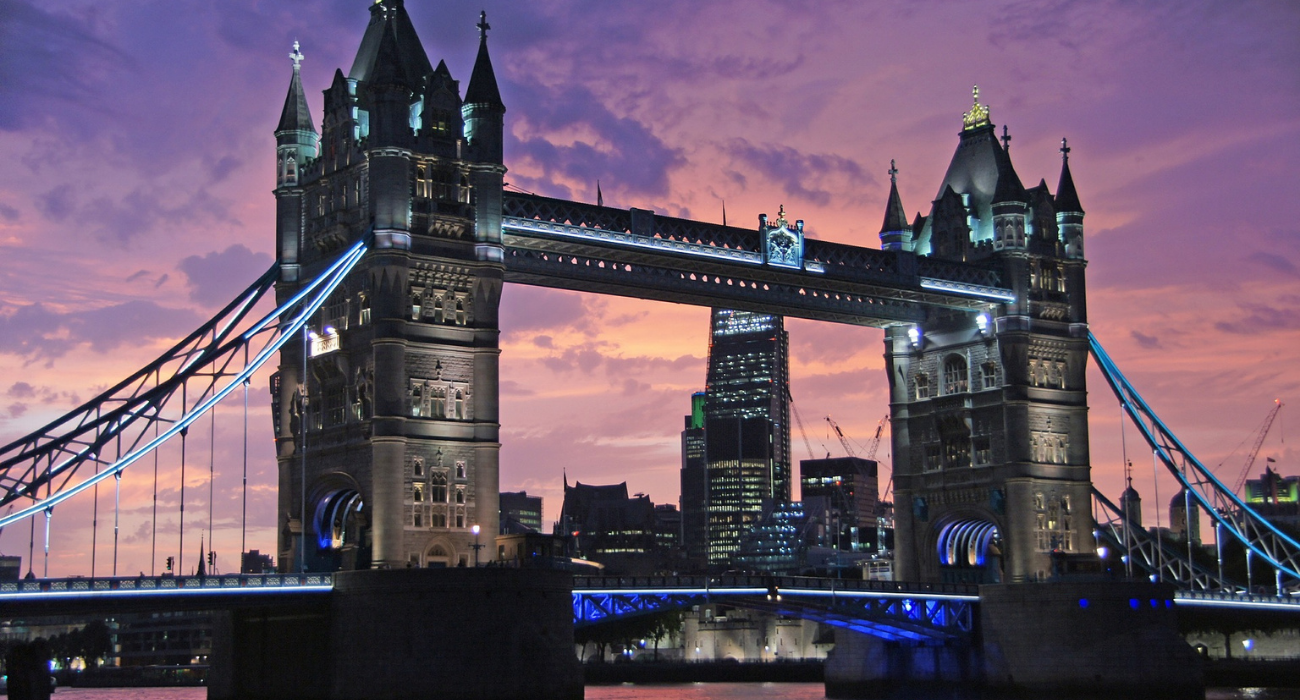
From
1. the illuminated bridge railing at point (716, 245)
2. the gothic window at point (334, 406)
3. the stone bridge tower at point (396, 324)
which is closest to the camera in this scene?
the stone bridge tower at point (396, 324)

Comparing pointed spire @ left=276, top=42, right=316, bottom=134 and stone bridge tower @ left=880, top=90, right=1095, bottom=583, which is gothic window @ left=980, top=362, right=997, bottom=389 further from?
pointed spire @ left=276, top=42, right=316, bottom=134

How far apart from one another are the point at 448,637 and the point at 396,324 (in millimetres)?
15137

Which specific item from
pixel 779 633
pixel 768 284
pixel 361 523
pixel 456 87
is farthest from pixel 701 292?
pixel 779 633

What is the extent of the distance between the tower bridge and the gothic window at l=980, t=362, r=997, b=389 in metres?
0.17

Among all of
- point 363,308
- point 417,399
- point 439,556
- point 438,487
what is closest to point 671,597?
point 439,556

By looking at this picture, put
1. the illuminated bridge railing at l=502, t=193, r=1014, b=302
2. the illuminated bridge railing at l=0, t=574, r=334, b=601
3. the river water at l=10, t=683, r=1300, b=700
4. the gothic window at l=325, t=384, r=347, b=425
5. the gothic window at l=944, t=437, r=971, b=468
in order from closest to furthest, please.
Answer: the illuminated bridge railing at l=0, t=574, r=334, b=601, the gothic window at l=325, t=384, r=347, b=425, the illuminated bridge railing at l=502, t=193, r=1014, b=302, the gothic window at l=944, t=437, r=971, b=468, the river water at l=10, t=683, r=1300, b=700

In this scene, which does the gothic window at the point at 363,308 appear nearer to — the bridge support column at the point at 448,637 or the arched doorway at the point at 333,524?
the arched doorway at the point at 333,524

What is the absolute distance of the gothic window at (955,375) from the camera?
109m

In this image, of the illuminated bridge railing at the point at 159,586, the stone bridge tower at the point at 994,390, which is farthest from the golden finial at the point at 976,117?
the illuminated bridge railing at the point at 159,586

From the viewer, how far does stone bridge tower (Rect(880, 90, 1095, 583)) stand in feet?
348

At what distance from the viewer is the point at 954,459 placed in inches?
4309

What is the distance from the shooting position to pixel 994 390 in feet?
351

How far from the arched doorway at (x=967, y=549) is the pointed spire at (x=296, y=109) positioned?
46666mm

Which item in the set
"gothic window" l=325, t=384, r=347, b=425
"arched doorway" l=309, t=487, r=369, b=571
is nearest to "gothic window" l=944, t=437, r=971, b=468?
"arched doorway" l=309, t=487, r=369, b=571
